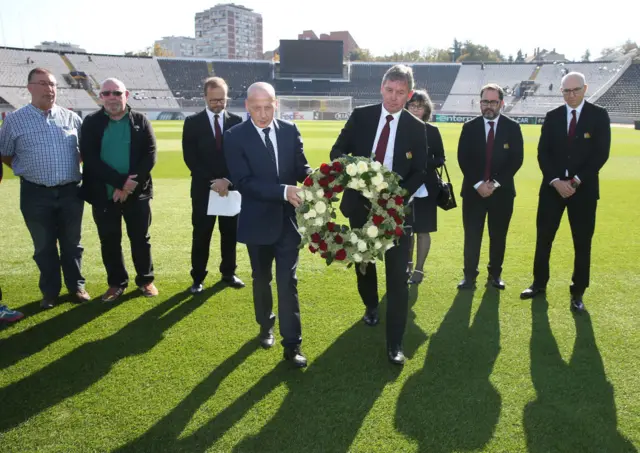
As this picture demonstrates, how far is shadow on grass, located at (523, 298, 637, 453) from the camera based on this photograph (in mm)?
2773

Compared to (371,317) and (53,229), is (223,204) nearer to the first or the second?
(53,229)

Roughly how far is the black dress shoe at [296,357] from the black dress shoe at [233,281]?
5.86 ft

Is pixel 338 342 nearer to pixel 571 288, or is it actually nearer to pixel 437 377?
pixel 437 377

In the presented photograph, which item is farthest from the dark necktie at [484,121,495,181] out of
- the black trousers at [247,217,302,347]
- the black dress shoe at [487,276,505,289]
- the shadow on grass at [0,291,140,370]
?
the shadow on grass at [0,291,140,370]

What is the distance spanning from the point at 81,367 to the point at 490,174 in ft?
14.7

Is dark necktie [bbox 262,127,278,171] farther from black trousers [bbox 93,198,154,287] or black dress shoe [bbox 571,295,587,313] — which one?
black dress shoe [bbox 571,295,587,313]

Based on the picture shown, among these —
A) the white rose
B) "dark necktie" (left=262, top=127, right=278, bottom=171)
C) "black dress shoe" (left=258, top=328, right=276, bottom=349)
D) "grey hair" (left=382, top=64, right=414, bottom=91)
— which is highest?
"grey hair" (left=382, top=64, right=414, bottom=91)

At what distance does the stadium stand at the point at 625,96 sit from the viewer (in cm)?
5131

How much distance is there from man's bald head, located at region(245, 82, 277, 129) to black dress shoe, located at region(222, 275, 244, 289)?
7.91ft

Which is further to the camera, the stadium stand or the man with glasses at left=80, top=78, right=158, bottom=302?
the stadium stand

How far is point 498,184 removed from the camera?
17.0 feet

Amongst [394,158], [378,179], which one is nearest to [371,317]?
[394,158]

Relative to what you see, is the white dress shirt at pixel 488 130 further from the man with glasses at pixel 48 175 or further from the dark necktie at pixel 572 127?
the man with glasses at pixel 48 175

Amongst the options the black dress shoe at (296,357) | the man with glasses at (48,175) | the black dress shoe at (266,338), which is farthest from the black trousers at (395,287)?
the man with glasses at (48,175)
